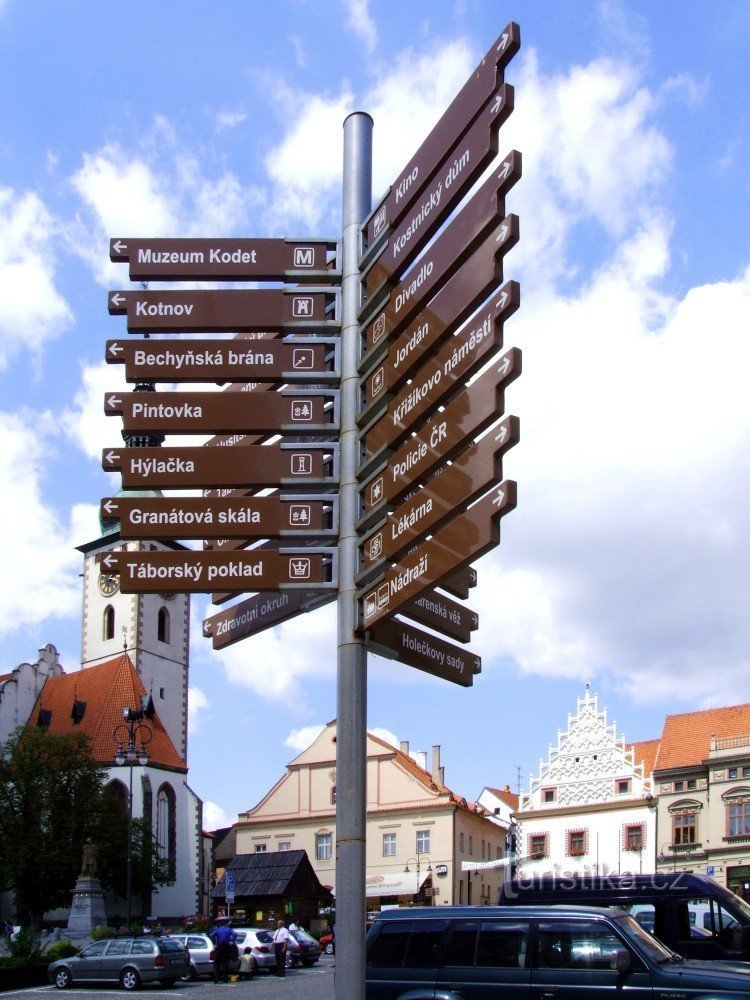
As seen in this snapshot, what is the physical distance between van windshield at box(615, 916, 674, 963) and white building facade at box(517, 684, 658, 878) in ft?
149

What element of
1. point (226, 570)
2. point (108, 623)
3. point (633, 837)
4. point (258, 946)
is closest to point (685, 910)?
point (226, 570)

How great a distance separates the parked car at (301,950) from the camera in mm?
35750

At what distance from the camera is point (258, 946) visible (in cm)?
3247

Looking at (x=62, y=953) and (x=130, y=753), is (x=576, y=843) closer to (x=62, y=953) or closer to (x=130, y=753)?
(x=130, y=753)

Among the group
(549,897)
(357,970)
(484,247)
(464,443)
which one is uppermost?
(484,247)

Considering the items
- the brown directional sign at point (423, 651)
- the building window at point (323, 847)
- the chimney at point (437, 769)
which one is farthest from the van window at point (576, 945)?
the chimney at point (437, 769)

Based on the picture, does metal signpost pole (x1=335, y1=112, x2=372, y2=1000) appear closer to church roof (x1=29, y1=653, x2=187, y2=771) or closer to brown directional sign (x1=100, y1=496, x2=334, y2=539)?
brown directional sign (x1=100, y1=496, x2=334, y2=539)

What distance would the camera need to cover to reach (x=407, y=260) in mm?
7141

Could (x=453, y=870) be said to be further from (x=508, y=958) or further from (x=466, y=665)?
(x=466, y=665)

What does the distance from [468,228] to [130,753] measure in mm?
36874

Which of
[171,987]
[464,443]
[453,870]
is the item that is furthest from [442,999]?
[453,870]

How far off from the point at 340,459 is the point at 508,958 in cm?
582

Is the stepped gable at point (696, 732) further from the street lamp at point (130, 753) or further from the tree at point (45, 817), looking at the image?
the tree at point (45, 817)

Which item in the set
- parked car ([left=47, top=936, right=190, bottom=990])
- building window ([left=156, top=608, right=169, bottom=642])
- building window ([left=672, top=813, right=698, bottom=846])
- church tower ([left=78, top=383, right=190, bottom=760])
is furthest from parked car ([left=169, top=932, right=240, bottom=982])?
building window ([left=156, top=608, right=169, bottom=642])
